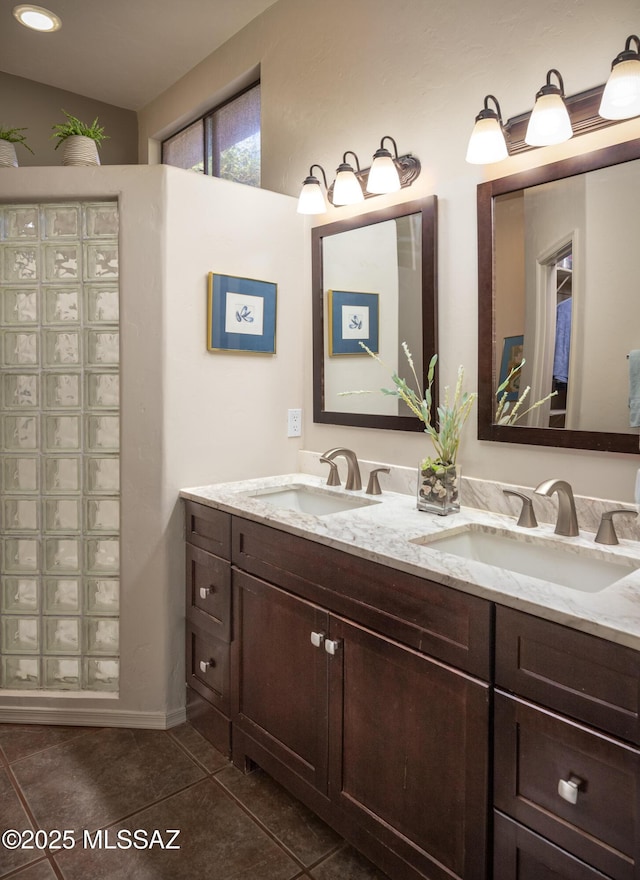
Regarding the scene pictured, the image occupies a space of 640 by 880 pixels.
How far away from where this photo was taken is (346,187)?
2150mm

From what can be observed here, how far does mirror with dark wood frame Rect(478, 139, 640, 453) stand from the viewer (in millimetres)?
1541

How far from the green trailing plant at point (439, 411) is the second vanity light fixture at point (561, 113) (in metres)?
0.64

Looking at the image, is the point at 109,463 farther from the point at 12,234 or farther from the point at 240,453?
the point at 12,234

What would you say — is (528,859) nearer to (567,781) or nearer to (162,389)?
(567,781)

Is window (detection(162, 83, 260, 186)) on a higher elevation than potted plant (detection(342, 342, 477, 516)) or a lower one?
higher

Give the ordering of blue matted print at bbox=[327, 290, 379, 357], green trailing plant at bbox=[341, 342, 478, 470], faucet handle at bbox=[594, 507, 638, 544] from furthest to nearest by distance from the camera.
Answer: blue matted print at bbox=[327, 290, 379, 357] → green trailing plant at bbox=[341, 342, 478, 470] → faucet handle at bbox=[594, 507, 638, 544]

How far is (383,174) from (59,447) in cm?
156

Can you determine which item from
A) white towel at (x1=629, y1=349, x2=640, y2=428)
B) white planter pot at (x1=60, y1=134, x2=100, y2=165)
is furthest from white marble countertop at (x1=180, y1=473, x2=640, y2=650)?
white planter pot at (x1=60, y1=134, x2=100, y2=165)

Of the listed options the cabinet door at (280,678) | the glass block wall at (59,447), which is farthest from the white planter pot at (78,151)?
→ the cabinet door at (280,678)

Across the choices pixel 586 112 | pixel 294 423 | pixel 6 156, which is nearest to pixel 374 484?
pixel 294 423

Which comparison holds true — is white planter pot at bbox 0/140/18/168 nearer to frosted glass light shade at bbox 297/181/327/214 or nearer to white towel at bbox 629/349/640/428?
frosted glass light shade at bbox 297/181/327/214

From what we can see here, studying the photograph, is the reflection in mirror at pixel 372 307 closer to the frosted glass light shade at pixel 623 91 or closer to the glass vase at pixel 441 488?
the glass vase at pixel 441 488

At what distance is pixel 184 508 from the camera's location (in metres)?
2.23

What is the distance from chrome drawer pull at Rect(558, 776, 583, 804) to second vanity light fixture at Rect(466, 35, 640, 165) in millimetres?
1478
